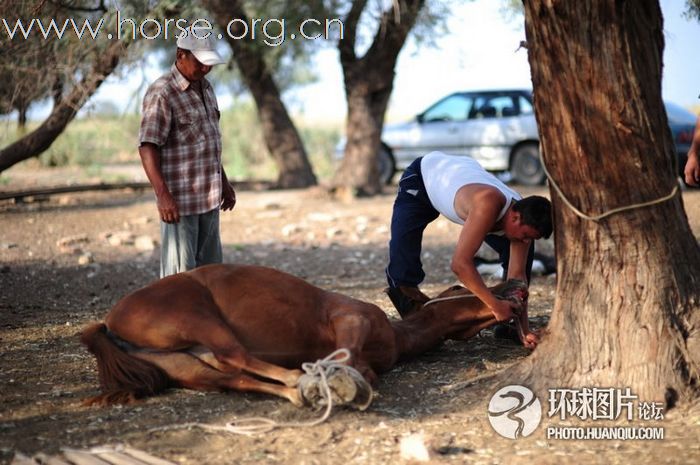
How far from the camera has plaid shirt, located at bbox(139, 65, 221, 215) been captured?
5.51 metres

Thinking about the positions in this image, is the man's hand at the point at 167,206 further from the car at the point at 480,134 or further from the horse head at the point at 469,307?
the car at the point at 480,134

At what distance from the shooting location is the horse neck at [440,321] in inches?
197

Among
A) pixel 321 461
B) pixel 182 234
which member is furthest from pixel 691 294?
pixel 182 234

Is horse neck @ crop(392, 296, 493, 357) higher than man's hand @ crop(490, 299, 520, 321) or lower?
lower

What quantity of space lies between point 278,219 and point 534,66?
8.29 m

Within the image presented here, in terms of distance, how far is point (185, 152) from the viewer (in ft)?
18.5

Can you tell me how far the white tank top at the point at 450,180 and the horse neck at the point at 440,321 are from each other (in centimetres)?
49

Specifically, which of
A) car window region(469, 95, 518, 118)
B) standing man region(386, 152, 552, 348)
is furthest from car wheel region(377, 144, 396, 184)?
standing man region(386, 152, 552, 348)

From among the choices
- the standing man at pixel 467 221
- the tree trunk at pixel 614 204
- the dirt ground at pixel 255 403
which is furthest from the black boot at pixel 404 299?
the tree trunk at pixel 614 204

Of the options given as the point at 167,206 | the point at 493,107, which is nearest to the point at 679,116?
the point at 493,107

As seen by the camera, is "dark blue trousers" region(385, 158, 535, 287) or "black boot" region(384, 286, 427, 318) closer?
"black boot" region(384, 286, 427, 318)

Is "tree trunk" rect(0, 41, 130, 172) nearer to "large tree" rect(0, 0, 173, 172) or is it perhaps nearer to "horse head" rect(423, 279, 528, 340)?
"large tree" rect(0, 0, 173, 172)

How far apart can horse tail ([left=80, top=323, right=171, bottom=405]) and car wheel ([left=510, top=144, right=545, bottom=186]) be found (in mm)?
11991

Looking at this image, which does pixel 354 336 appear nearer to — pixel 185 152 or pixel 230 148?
pixel 185 152
